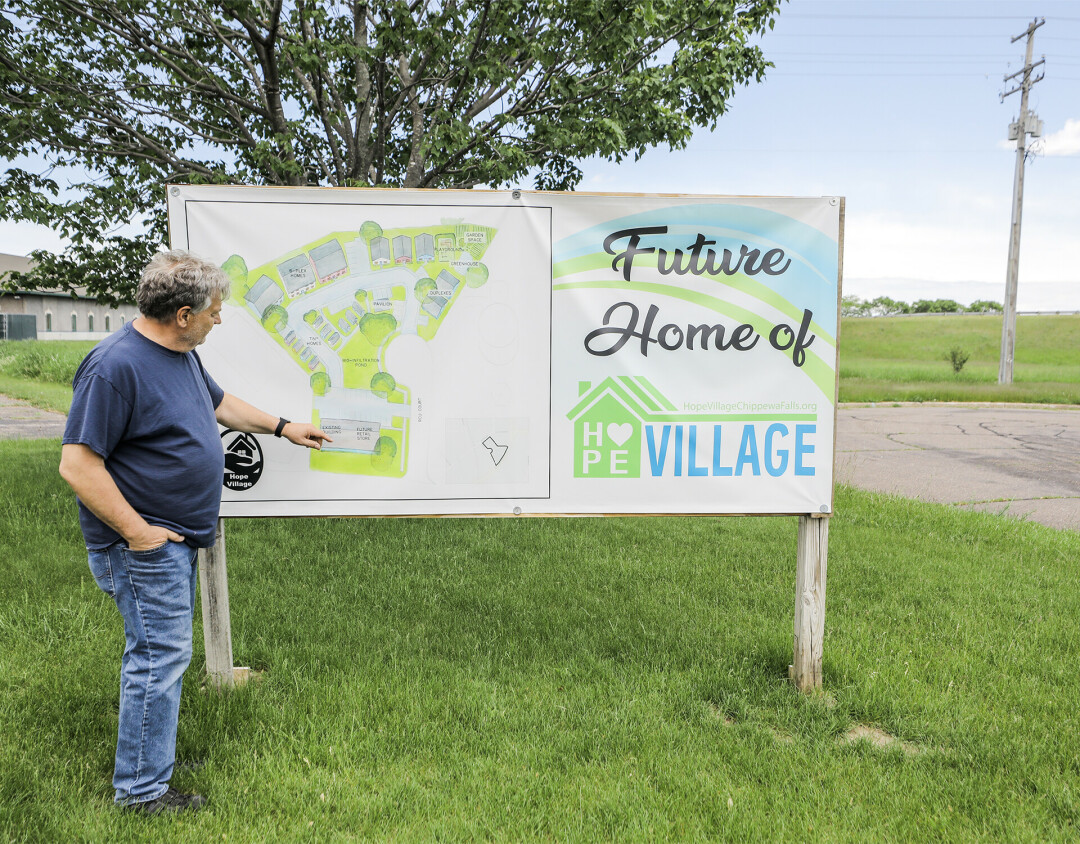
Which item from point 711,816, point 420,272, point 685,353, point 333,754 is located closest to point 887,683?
point 711,816

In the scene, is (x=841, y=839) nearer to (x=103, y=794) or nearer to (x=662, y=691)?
(x=662, y=691)

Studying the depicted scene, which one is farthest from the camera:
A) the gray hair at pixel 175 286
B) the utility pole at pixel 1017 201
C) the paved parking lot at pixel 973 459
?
the utility pole at pixel 1017 201

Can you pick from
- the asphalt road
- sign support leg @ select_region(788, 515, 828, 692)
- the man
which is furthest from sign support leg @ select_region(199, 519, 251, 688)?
the asphalt road

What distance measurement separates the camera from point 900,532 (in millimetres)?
6680

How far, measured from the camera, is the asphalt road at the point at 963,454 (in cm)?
859

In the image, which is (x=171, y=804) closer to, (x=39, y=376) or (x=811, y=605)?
(x=811, y=605)

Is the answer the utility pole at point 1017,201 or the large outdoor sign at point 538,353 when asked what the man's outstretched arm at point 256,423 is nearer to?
the large outdoor sign at point 538,353

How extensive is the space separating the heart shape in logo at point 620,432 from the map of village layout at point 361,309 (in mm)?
923

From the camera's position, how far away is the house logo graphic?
3.56 meters

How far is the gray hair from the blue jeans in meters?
0.81

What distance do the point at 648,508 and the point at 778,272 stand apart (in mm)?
1273

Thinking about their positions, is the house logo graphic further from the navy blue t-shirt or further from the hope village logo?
the navy blue t-shirt

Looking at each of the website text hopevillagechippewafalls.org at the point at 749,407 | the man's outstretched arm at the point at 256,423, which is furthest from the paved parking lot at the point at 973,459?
the man's outstretched arm at the point at 256,423

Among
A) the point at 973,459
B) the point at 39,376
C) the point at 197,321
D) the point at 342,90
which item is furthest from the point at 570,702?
the point at 39,376
